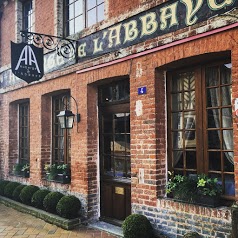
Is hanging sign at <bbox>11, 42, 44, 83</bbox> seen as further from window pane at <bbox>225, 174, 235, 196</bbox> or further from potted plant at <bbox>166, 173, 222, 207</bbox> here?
window pane at <bbox>225, 174, 235, 196</bbox>

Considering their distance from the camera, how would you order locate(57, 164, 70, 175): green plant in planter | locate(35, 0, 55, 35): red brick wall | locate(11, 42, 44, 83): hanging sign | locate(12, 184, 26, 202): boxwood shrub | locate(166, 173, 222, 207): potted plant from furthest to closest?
locate(12, 184, 26, 202): boxwood shrub → locate(35, 0, 55, 35): red brick wall → locate(57, 164, 70, 175): green plant in planter → locate(11, 42, 44, 83): hanging sign → locate(166, 173, 222, 207): potted plant

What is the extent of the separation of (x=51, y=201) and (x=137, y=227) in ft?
8.55

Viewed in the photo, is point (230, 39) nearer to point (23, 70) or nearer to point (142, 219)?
point (142, 219)

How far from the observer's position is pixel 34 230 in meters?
6.12

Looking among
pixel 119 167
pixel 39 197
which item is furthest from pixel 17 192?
pixel 119 167

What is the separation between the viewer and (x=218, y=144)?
466 cm

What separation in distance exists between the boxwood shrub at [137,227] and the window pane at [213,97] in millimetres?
2182

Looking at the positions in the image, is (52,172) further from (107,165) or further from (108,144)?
(108,144)

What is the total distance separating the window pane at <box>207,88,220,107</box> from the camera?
15.4ft

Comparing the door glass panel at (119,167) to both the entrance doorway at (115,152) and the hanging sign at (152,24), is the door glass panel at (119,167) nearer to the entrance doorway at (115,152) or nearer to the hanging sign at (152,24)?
the entrance doorway at (115,152)

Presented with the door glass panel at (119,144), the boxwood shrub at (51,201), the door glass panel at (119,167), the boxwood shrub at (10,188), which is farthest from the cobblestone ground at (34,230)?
the door glass panel at (119,144)

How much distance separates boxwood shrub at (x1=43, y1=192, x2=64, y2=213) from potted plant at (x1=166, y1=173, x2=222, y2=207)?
9.85 ft

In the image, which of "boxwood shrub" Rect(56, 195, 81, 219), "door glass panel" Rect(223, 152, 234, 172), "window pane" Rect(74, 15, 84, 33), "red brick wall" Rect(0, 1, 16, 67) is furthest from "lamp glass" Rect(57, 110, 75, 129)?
"red brick wall" Rect(0, 1, 16, 67)

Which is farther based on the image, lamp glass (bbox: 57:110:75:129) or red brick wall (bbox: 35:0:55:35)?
red brick wall (bbox: 35:0:55:35)
